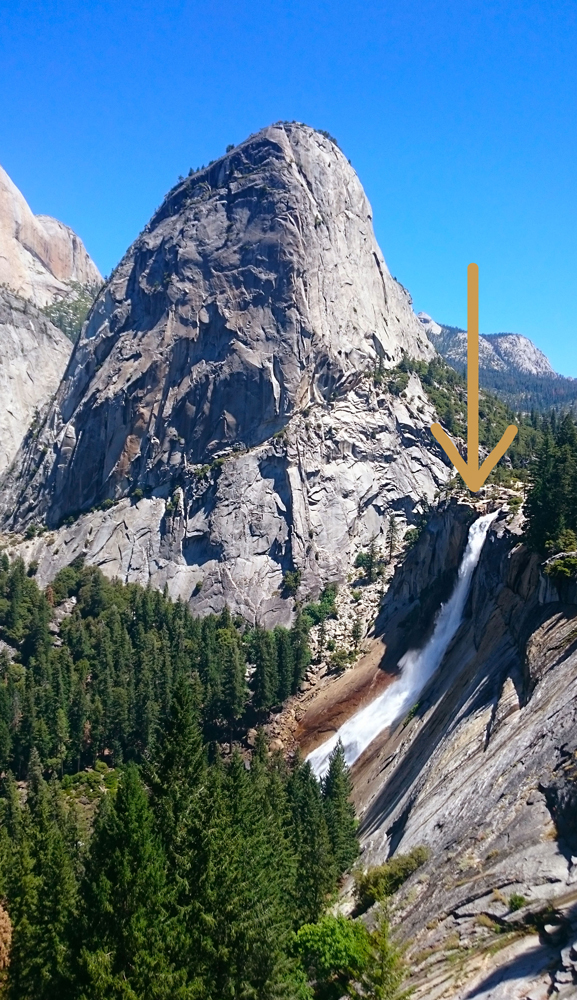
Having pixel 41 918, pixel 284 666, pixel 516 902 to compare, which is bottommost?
pixel 284 666

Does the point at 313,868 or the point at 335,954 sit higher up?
the point at 335,954

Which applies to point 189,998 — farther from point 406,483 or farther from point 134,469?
point 134,469

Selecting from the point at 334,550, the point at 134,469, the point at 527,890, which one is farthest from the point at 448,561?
the point at 134,469

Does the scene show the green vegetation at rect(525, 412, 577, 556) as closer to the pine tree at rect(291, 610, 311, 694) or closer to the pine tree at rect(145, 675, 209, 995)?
the pine tree at rect(145, 675, 209, 995)

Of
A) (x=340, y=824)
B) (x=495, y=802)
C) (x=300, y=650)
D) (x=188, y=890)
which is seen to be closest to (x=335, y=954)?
(x=188, y=890)

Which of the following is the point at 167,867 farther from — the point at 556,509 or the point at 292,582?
the point at 292,582
